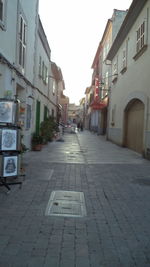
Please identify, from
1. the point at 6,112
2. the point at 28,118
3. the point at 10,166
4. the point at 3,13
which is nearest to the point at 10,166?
the point at 10,166

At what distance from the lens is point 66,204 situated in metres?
4.86

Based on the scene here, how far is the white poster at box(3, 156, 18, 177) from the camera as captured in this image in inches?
212

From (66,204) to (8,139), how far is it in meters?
1.74

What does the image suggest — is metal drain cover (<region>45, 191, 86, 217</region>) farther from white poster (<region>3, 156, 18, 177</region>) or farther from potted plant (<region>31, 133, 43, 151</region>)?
potted plant (<region>31, 133, 43, 151</region>)

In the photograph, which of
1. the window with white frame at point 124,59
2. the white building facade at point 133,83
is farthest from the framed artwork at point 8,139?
the window with white frame at point 124,59

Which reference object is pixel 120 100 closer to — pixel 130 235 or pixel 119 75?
pixel 119 75

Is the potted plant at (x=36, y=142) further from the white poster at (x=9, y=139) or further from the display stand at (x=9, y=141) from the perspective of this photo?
the white poster at (x=9, y=139)

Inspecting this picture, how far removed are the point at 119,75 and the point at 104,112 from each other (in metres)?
11.9

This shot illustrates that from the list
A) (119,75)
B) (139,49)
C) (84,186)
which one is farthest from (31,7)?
(84,186)

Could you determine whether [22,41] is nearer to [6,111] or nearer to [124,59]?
[6,111]

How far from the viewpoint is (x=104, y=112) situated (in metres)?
28.9

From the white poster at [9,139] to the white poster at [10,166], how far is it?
0.22 meters

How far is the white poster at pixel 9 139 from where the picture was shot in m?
5.37

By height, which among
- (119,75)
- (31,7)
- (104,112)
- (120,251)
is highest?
(31,7)
